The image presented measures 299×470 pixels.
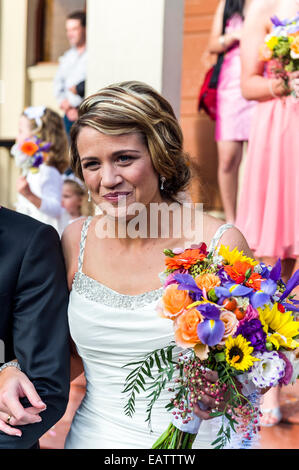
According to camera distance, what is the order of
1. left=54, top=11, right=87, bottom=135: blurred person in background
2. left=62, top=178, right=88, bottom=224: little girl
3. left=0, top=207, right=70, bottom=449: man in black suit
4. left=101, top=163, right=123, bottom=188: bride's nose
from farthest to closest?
left=54, top=11, right=87, bottom=135: blurred person in background
left=62, top=178, right=88, bottom=224: little girl
left=101, top=163, right=123, bottom=188: bride's nose
left=0, top=207, right=70, bottom=449: man in black suit

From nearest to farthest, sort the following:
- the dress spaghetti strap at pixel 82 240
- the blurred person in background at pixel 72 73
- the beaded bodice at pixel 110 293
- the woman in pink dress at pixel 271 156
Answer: the beaded bodice at pixel 110 293 → the dress spaghetti strap at pixel 82 240 → the woman in pink dress at pixel 271 156 → the blurred person in background at pixel 72 73

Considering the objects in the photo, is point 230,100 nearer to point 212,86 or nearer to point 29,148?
point 212,86

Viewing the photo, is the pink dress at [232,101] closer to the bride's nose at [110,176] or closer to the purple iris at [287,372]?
the bride's nose at [110,176]

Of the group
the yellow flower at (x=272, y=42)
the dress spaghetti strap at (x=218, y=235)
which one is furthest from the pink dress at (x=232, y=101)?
the dress spaghetti strap at (x=218, y=235)

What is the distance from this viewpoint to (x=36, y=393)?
5.67 feet

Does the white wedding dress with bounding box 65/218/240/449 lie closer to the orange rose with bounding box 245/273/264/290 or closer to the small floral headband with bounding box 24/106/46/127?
the orange rose with bounding box 245/273/264/290

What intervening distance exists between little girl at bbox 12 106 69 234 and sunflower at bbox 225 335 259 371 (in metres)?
3.54

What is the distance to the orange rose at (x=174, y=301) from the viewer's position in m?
1.61

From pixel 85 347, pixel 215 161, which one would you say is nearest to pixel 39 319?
pixel 85 347

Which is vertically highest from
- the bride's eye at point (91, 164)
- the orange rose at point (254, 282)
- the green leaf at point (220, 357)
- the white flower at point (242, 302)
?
the bride's eye at point (91, 164)

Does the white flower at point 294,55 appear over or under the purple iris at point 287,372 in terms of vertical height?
over

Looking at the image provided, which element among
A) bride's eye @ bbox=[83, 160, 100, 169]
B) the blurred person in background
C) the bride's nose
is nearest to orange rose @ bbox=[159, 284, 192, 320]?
the bride's nose

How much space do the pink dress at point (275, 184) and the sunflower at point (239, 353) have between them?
6.45 feet

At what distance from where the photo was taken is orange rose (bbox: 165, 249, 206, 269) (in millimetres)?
1690
